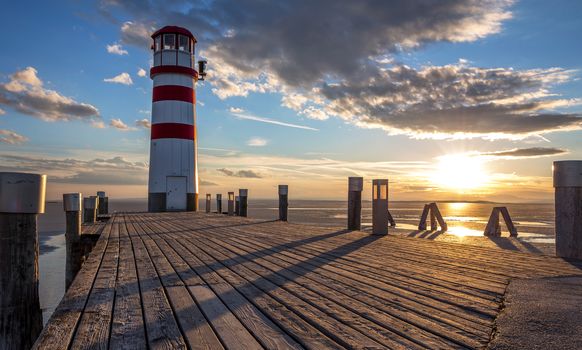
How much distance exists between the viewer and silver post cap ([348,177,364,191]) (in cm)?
960

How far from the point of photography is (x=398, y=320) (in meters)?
2.73

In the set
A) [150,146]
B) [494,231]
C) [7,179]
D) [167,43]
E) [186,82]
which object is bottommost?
[494,231]

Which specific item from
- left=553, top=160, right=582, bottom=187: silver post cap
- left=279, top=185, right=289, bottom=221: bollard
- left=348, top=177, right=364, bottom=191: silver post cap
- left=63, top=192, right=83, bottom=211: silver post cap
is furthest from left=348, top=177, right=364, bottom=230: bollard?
left=63, top=192, right=83, bottom=211: silver post cap

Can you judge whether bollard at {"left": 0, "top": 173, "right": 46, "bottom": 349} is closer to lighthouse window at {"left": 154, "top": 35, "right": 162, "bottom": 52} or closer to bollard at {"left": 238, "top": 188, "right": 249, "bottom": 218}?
bollard at {"left": 238, "top": 188, "right": 249, "bottom": 218}

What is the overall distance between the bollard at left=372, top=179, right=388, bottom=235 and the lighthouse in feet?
42.5

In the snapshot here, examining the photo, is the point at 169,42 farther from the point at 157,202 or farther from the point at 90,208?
the point at 90,208

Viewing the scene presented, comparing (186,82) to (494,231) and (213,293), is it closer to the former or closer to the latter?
(494,231)

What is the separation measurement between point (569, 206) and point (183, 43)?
723 inches

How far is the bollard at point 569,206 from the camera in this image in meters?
5.44

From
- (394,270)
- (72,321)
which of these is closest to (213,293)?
(72,321)

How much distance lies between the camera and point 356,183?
31.6 ft

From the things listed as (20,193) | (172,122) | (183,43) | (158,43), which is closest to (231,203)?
(172,122)

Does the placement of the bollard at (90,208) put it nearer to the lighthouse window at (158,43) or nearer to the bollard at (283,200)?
the bollard at (283,200)

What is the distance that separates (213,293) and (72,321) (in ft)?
3.57
